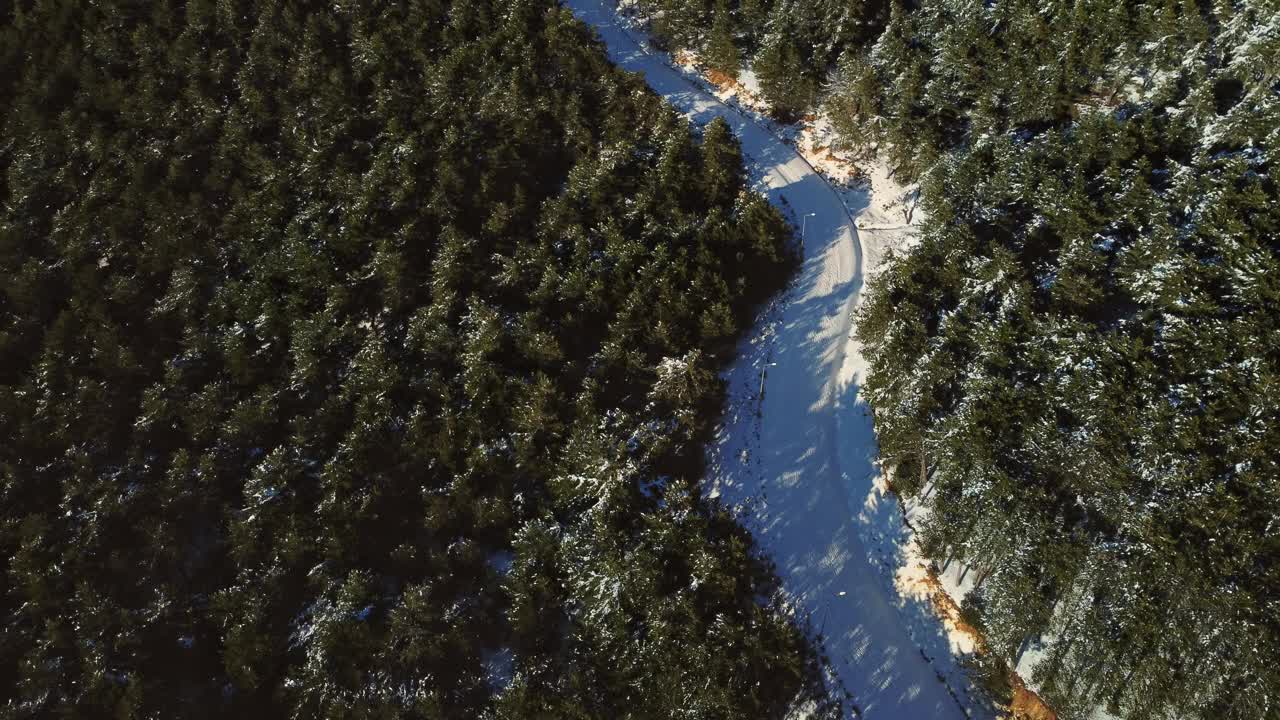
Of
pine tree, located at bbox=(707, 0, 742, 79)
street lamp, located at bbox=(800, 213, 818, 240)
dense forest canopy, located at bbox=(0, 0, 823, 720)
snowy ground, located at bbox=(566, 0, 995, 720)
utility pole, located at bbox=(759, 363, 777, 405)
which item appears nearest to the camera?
dense forest canopy, located at bbox=(0, 0, 823, 720)

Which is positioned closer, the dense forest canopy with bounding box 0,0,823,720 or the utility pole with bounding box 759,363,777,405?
the dense forest canopy with bounding box 0,0,823,720

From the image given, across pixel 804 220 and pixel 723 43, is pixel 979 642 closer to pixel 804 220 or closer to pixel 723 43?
pixel 804 220

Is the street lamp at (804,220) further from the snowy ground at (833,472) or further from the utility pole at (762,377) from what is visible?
the utility pole at (762,377)

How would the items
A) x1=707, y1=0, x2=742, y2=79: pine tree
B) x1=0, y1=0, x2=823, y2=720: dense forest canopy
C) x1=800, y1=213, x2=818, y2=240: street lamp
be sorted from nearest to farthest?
x1=0, y1=0, x2=823, y2=720: dense forest canopy < x1=800, y1=213, x2=818, y2=240: street lamp < x1=707, y1=0, x2=742, y2=79: pine tree

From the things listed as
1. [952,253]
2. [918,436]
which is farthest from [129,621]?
[952,253]

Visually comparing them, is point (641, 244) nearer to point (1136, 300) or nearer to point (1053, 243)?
point (1053, 243)

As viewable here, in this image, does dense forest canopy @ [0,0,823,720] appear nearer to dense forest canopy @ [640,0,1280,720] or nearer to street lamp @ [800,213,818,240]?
street lamp @ [800,213,818,240]

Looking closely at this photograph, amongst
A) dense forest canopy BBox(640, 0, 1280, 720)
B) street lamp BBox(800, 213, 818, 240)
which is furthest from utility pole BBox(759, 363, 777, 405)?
street lamp BBox(800, 213, 818, 240)
